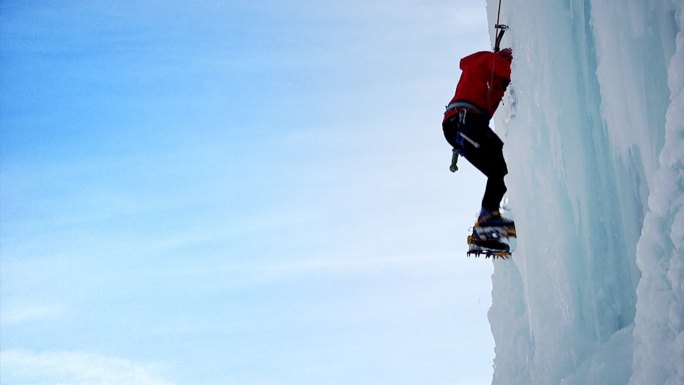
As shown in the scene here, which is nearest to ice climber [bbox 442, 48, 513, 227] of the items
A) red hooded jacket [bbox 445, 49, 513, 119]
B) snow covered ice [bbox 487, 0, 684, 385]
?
red hooded jacket [bbox 445, 49, 513, 119]

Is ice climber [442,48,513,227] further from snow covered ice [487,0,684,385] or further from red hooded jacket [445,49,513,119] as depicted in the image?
snow covered ice [487,0,684,385]

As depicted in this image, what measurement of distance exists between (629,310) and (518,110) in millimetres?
1728

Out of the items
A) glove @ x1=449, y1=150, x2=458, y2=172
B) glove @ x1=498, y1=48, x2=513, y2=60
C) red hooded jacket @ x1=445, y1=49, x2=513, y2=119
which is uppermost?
glove @ x1=498, y1=48, x2=513, y2=60

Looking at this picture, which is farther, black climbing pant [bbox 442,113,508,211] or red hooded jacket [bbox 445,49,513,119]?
red hooded jacket [bbox 445,49,513,119]

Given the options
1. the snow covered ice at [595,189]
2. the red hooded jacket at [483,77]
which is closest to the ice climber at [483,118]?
the red hooded jacket at [483,77]

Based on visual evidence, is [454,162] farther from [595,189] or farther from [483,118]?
[595,189]

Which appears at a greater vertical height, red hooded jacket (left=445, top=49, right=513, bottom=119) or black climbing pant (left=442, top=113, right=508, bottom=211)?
red hooded jacket (left=445, top=49, right=513, bottom=119)

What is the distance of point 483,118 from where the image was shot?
16.3 ft

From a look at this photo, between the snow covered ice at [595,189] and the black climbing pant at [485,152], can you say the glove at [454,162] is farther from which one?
the snow covered ice at [595,189]

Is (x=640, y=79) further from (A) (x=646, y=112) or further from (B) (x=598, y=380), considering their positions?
(B) (x=598, y=380)

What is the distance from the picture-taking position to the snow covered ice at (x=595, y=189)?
2.64m

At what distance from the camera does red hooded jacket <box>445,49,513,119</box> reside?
499 centimetres

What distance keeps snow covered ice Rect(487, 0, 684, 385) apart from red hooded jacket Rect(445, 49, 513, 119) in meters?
0.11

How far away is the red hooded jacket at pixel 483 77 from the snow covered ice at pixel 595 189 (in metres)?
0.11
